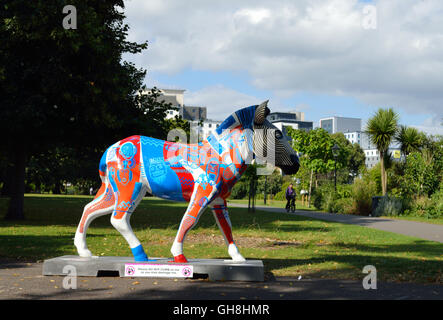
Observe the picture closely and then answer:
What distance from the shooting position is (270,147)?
7727mm

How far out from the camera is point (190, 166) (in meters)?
7.58

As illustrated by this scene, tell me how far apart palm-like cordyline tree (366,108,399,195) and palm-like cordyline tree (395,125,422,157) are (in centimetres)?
203

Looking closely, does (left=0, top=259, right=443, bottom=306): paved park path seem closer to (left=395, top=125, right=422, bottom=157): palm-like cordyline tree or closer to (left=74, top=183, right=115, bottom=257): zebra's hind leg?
(left=74, top=183, right=115, bottom=257): zebra's hind leg

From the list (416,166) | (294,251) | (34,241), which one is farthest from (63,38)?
(416,166)

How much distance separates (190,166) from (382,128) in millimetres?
24438

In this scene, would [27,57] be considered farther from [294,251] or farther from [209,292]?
[209,292]

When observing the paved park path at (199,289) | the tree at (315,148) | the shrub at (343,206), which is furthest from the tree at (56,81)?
the tree at (315,148)

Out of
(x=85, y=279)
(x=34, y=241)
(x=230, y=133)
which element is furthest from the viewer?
(x=34, y=241)

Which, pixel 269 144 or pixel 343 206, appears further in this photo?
pixel 343 206

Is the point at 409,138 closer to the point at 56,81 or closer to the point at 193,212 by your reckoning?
the point at 56,81

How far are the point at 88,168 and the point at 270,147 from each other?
52078 millimetres

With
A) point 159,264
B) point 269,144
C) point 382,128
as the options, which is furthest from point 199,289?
point 382,128

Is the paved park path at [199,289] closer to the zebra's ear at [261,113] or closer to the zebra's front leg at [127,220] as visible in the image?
the zebra's front leg at [127,220]

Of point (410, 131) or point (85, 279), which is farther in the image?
point (410, 131)
